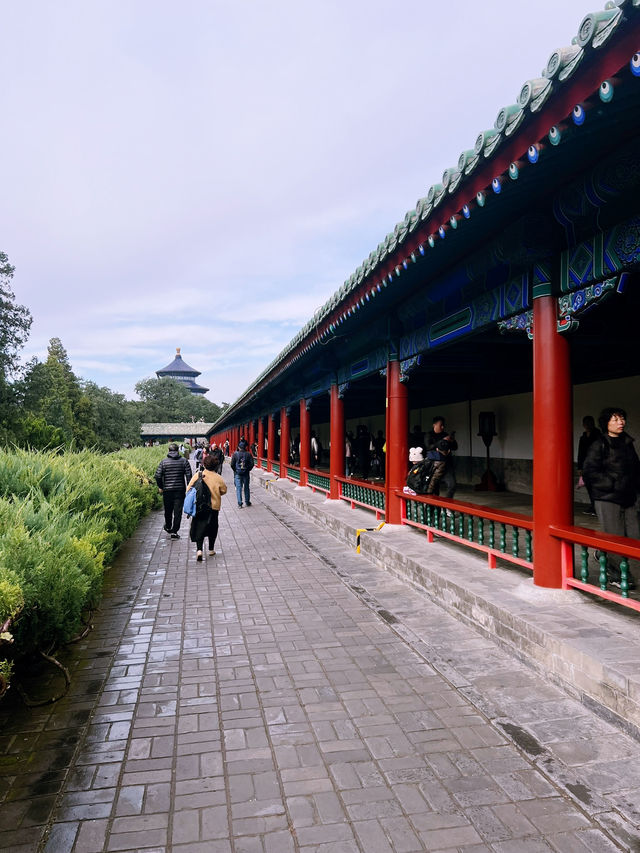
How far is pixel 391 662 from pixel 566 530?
66.6 inches

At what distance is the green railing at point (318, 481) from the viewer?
1301 cm

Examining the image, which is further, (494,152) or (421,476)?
(421,476)

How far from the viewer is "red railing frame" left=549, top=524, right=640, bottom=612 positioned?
12.6 ft

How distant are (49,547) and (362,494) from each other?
6.63m

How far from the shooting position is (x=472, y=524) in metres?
6.12

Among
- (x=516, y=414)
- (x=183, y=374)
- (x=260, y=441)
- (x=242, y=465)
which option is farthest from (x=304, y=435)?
(x=183, y=374)

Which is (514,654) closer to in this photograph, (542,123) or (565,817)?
(565,817)

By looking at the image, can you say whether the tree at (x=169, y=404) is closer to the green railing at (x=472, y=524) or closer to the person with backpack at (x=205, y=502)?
the person with backpack at (x=205, y=502)

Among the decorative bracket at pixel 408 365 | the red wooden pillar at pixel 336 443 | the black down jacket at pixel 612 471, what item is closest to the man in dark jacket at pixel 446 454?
the decorative bracket at pixel 408 365

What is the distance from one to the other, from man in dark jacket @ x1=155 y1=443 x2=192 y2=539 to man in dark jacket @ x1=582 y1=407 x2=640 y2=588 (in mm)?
6807

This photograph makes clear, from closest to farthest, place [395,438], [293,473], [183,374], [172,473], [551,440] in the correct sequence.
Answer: [551,440], [395,438], [172,473], [293,473], [183,374]

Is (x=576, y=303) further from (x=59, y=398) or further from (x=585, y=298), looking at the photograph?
(x=59, y=398)

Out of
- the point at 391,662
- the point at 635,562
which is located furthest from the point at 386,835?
the point at 635,562

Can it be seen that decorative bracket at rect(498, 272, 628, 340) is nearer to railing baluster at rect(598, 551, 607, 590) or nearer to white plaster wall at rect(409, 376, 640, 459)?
railing baluster at rect(598, 551, 607, 590)
